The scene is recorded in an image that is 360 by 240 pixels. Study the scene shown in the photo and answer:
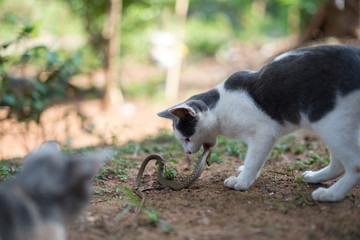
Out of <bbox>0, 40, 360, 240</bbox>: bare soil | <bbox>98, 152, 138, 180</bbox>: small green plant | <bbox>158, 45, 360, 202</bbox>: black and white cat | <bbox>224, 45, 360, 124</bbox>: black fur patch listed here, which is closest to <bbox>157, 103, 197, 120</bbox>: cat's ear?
<bbox>158, 45, 360, 202</bbox>: black and white cat

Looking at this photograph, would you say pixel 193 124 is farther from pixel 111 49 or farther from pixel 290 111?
pixel 111 49

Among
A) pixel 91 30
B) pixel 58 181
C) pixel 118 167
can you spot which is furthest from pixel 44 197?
pixel 91 30

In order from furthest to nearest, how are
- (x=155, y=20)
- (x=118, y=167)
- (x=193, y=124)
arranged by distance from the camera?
1. (x=155, y=20)
2. (x=118, y=167)
3. (x=193, y=124)

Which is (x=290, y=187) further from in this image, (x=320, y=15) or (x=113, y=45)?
(x=320, y=15)

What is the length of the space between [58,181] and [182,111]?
62.8 inches

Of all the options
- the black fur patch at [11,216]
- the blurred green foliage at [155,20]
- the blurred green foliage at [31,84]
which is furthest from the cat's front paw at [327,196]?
the blurred green foliage at [155,20]

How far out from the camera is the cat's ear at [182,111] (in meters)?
3.22

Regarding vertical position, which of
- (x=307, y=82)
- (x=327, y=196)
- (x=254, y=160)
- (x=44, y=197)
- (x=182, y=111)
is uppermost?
(x=307, y=82)

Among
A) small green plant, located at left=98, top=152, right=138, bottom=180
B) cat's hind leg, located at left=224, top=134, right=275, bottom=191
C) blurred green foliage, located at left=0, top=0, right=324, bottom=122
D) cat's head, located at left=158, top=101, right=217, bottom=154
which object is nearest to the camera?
cat's hind leg, located at left=224, top=134, right=275, bottom=191

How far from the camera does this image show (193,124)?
3410mm

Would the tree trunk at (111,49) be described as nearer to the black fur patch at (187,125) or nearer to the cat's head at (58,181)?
the black fur patch at (187,125)

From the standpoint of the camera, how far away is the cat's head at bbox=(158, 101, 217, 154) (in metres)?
3.35

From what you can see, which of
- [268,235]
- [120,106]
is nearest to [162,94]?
[120,106]

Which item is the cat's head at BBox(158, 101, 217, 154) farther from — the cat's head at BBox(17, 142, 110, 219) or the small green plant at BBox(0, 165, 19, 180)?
the small green plant at BBox(0, 165, 19, 180)
